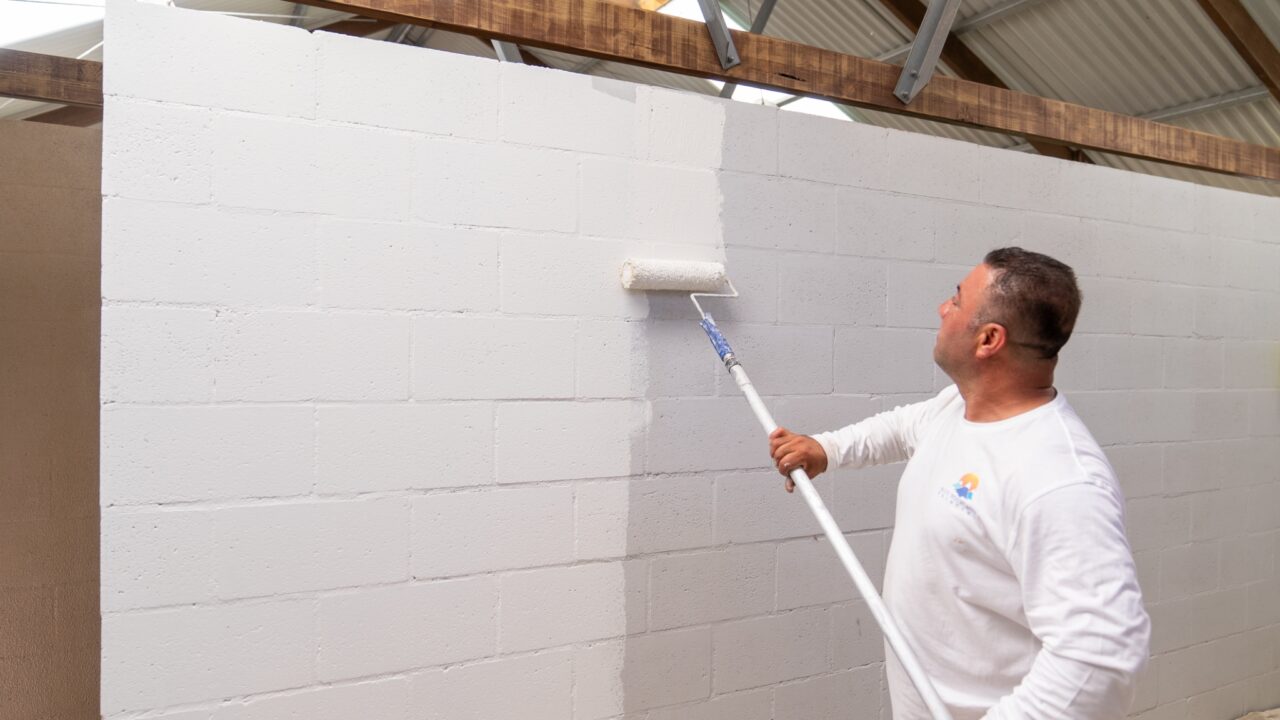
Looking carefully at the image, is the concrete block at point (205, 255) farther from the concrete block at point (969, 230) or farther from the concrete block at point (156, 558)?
the concrete block at point (969, 230)

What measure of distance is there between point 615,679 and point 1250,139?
5.39m

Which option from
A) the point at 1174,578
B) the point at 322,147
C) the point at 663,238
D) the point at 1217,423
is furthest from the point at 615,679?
the point at 1217,423

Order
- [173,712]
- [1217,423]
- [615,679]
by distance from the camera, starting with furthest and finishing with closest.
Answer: [1217,423] → [615,679] → [173,712]

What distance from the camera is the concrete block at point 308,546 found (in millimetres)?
1469

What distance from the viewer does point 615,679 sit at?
1.79m

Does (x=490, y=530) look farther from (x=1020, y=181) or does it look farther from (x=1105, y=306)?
(x=1105, y=306)

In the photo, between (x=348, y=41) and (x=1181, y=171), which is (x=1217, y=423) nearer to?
(x=348, y=41)

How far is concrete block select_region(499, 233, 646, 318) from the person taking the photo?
1.69m

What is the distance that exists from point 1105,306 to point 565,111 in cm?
170

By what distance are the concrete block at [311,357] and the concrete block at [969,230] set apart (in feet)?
4.55

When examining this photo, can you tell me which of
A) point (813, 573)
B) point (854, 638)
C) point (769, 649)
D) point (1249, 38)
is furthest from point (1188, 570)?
point (1249, 38)

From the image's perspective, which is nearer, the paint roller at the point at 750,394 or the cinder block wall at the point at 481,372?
the paint roller at the point at 750,394

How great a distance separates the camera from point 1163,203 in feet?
8.46

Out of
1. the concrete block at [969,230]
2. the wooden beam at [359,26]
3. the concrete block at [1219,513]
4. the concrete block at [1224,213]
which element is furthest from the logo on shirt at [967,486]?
the wooden beam at [359,26]
